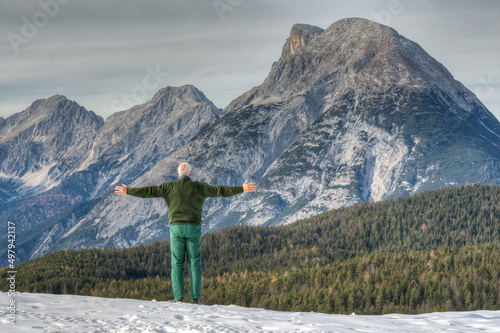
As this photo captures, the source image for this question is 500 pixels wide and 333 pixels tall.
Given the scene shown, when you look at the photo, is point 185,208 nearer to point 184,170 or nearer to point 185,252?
point 184,170

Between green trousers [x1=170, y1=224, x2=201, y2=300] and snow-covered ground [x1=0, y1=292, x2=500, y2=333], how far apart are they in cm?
136

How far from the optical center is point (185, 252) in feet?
114

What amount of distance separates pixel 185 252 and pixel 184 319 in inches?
244

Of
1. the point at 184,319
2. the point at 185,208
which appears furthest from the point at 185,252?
the point at 184,319

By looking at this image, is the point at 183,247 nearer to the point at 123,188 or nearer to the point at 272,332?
the point at 123,188

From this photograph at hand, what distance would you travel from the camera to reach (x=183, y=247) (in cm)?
→ 3425

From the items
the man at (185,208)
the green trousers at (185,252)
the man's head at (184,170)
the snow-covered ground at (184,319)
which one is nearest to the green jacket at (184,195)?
the man at (185,208)

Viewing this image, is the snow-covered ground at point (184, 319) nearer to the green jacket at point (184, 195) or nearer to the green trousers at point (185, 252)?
the green trousers at point (185, 252)

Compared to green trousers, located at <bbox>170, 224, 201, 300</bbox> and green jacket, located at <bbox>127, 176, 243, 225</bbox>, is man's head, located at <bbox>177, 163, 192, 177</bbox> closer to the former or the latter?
green jacket, located at <bbox>127, 176, 243, 225</bbox>

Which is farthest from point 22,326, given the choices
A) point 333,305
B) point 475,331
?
point 333,305

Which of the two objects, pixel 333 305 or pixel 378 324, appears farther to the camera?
pixel 333 305

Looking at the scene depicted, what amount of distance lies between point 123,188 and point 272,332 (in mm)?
12309

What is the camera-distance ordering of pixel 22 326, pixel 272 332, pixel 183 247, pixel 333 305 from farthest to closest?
pixel 333 305, pixel 183 247, pixel 272 332, pixel 22 326

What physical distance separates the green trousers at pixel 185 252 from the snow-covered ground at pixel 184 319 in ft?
4.47
